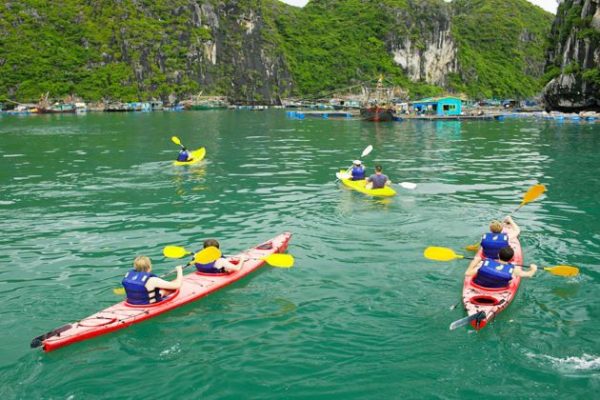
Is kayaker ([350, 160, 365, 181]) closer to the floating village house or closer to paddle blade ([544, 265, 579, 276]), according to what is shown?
paddle blade ([544, 265, 579, 276])

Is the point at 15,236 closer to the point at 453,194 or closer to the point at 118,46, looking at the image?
the point at 453,194

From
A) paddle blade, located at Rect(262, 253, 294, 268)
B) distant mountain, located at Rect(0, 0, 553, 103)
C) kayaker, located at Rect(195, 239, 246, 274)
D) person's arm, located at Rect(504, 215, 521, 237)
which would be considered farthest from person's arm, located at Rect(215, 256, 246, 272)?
distant mountain, located at Rect(0, 0, 553, 103)

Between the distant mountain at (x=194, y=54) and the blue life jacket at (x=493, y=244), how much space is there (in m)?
135

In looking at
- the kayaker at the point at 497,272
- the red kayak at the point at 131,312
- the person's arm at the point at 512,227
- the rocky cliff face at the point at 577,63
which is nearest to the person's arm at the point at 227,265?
the red kayak at the point at 131,312

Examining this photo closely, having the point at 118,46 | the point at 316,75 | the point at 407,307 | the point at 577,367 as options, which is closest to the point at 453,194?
the point at 407,307

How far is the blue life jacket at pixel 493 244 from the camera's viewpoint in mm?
11812

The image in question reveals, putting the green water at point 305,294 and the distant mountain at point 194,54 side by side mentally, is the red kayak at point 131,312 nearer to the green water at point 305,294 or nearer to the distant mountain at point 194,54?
the green water at point 305,294

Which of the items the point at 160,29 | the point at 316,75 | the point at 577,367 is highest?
the point at 160,29

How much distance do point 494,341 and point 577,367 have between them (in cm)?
132

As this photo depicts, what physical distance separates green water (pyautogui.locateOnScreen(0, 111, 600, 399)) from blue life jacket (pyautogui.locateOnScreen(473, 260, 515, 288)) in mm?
617

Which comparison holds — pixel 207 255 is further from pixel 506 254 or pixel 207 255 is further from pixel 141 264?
pixel 506 254

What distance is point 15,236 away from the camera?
15594 mm

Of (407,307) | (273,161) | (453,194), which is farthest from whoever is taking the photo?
(273,161)

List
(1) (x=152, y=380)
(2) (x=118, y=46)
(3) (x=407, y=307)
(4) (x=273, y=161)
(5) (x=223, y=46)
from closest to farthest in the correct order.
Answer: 1. (1) (x=152, y=380)
2. (3) (x=407, y=307)
3. (4) (x=273, y=161)
4. (2) (x=118, y=46)
5. (5) (x=223, y=46)
